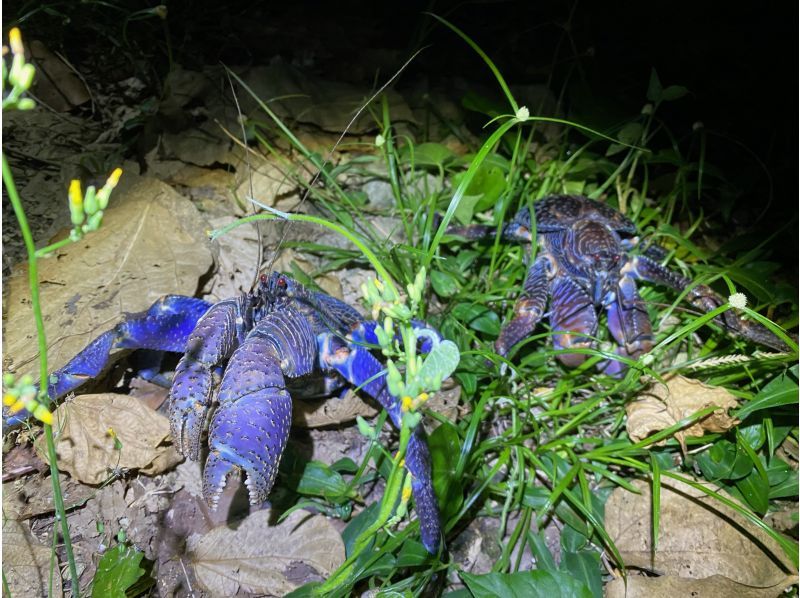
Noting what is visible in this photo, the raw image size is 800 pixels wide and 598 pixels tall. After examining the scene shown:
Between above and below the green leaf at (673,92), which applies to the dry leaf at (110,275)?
below

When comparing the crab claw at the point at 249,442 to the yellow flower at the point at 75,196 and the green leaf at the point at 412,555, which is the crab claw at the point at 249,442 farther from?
the yellow flower at the point at 75,196

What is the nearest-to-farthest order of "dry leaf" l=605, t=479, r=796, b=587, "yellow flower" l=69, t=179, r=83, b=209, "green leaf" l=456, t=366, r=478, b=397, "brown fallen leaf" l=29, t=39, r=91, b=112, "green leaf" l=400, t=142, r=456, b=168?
"yellow flower" l=69, t=179, r=83, b=209, "dry leaf" l=605, t=479, r=796, b=587, "green leaf" l=456, t=366, r=478, b=397, "brown fallen leaf" l=29, t=39, r=91, b=112, "green leaf" l=400, t=142, r=456, b=168

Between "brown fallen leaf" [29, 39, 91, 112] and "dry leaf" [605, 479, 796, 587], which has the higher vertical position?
"brown fallen leaf" [29, 39, 91, 112]

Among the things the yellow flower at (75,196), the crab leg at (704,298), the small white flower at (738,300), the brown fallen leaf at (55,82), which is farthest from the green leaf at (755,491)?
the brown fallen leaf at (55,82)

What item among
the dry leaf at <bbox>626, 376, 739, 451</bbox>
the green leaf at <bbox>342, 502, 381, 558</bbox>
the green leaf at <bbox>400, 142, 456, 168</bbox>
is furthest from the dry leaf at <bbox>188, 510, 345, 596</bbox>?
the green leaf at <bbox>400, 142, 456, 168</bbox>

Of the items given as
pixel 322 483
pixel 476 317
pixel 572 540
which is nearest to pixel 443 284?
pixel 476 317

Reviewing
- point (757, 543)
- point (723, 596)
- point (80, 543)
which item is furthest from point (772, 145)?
point (80, 543)

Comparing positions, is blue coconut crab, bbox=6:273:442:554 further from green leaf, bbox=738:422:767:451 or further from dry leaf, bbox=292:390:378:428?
green leaf, bbox=738:422:767:451

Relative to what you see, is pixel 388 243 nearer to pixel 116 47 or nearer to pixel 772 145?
pixel 116 47
